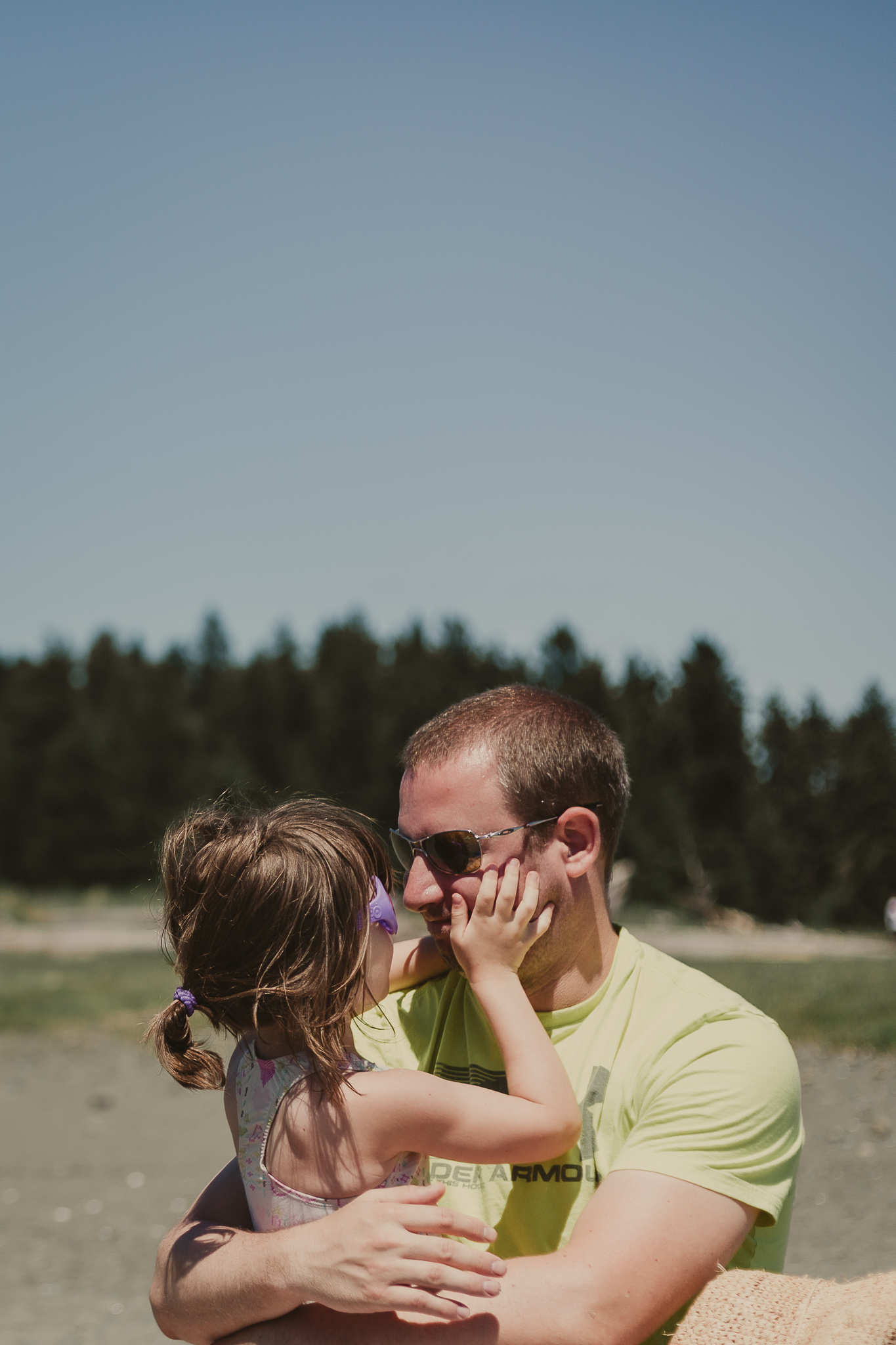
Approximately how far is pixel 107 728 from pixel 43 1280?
3297 cm

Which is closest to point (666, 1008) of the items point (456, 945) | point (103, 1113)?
point (456, 945)

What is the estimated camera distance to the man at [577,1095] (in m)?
2.20

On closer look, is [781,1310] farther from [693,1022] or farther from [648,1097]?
[693,1022]

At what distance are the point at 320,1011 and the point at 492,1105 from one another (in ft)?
1.42

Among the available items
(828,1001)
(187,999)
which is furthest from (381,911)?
(828,1001)

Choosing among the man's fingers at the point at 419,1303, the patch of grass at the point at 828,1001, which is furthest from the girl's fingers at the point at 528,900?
the patch of grass at the point at 828,1001

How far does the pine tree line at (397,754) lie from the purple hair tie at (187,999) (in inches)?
914

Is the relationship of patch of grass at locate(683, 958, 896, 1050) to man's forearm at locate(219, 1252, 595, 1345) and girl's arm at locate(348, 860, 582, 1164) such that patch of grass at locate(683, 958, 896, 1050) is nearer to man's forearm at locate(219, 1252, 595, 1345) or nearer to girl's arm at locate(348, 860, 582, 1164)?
girl's arm at locate(348, 860, 582, 1164)

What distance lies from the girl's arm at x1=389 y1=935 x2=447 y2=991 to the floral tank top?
390 millimetres

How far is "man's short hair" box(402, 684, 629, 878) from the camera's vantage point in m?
2.78

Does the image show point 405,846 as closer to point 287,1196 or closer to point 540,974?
point 540,974

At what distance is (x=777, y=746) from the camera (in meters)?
31.7

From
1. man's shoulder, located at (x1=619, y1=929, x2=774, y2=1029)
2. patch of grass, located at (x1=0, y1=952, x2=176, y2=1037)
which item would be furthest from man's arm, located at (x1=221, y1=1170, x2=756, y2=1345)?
patch of grass, located at (x1=0, y1=952, x2=176, y2=1037)

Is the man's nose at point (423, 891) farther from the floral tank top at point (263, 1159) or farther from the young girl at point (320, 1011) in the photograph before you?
the floral tank top at point (263, 1159)
